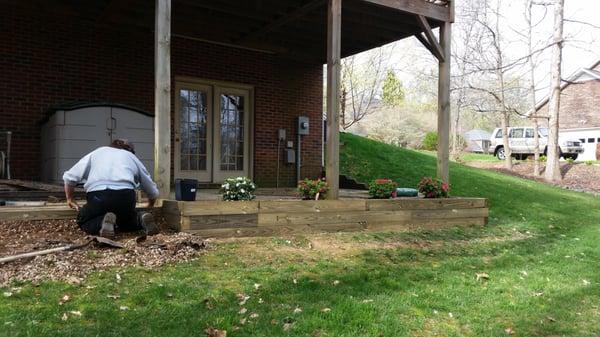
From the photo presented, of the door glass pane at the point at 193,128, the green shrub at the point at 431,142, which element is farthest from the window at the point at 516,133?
the door glass pane at the point at 193,128

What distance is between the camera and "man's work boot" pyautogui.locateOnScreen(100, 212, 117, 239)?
461 centimetres

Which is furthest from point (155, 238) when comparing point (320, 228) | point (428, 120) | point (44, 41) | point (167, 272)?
point (428, 120)

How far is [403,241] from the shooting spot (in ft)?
20.1

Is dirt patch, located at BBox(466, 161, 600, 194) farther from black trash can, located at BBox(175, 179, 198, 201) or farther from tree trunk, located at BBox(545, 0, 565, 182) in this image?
black trash can, located at BBox(175, 179, 198, 201)

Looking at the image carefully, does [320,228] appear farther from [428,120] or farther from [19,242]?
[428,120]

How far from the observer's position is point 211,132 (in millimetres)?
9656

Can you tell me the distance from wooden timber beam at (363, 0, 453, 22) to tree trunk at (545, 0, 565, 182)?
11879 millimetres

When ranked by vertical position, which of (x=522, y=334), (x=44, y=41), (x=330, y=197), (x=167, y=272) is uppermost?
(x=44, y=41)

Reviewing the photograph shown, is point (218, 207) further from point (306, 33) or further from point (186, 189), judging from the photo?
point (306, 33)

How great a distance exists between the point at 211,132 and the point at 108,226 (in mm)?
5167

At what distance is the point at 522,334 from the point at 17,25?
25.8 ft

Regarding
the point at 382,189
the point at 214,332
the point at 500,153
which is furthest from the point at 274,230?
the point at 500,153

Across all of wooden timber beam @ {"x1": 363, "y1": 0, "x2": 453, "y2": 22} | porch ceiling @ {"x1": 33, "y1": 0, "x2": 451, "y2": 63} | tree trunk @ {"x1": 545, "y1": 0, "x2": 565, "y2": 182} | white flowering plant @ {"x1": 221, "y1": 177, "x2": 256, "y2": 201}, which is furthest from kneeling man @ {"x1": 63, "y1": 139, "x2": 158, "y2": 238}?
tree trunk @ {"x1": 545, "y1": 0, "x2": 565, "y2": 182}

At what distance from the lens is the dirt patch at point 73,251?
12.3 feet
